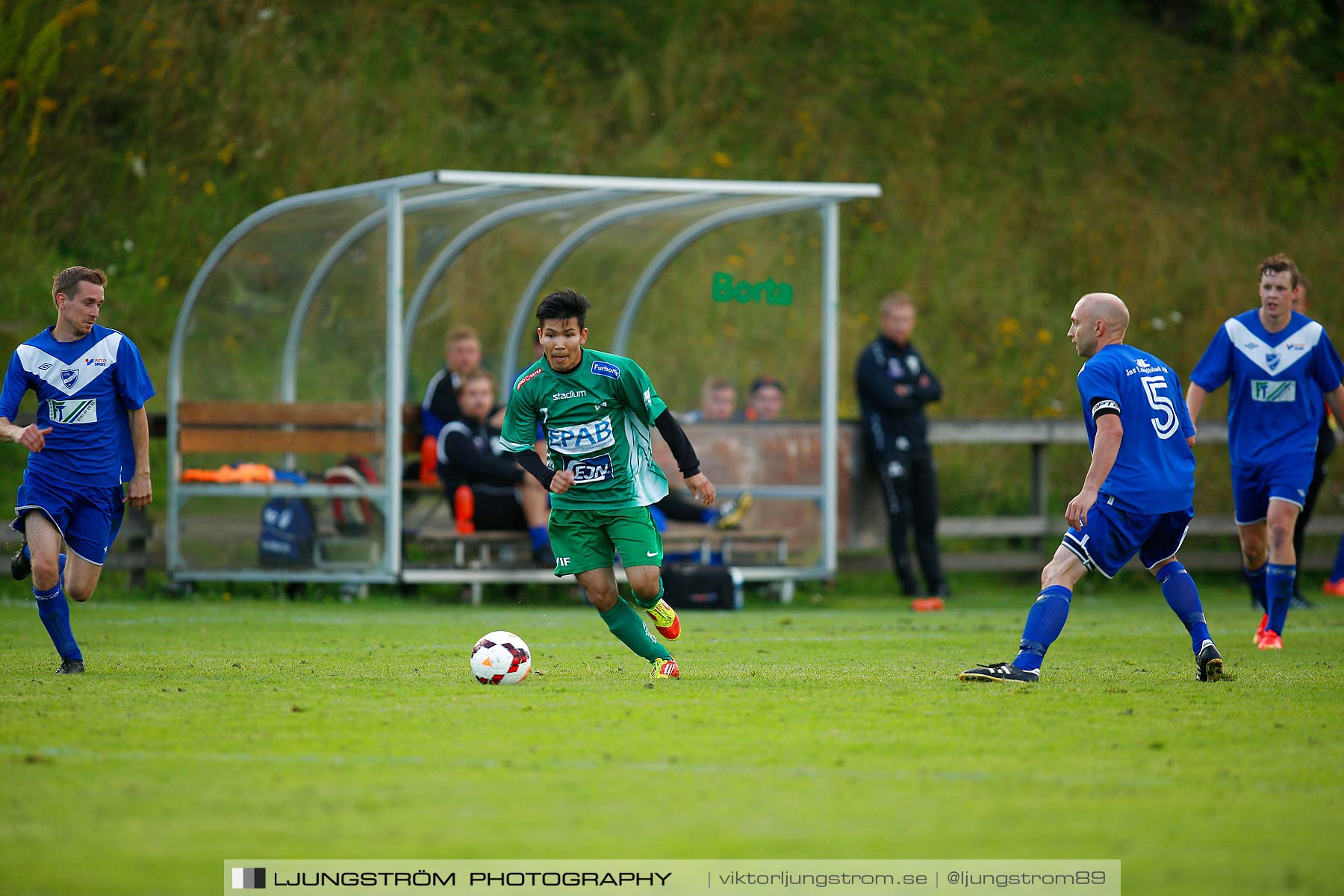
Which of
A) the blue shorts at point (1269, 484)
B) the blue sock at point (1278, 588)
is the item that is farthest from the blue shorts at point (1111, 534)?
the blue shorts at point (1269, 484)

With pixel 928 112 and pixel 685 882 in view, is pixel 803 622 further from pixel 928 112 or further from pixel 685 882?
pixel 928 112

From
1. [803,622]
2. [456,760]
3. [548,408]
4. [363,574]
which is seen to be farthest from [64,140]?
[456,760]

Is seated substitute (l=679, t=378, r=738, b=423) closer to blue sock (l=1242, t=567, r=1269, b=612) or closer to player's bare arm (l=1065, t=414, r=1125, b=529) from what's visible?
blue sock (l=1242, t=567, r=1269, b=612)

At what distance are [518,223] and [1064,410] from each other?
7.55 m

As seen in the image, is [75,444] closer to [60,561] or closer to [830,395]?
[60,561]

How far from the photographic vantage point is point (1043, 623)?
7.24 m

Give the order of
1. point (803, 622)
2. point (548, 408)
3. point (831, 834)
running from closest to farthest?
point (831, 834), point (548, 408), point (803, 622)

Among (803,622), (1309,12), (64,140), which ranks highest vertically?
(1309,12)

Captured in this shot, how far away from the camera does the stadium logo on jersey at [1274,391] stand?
31.2ft

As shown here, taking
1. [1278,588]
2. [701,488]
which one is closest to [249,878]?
[701,488]

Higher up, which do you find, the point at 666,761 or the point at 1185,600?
the point at 1185,600

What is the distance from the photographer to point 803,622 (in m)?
11.4

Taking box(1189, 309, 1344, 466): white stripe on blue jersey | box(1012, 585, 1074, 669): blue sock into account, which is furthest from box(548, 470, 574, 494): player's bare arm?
box(1189, 309, 1344, 466): white stripe on blue jersey

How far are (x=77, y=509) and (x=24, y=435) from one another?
22.7 inches
